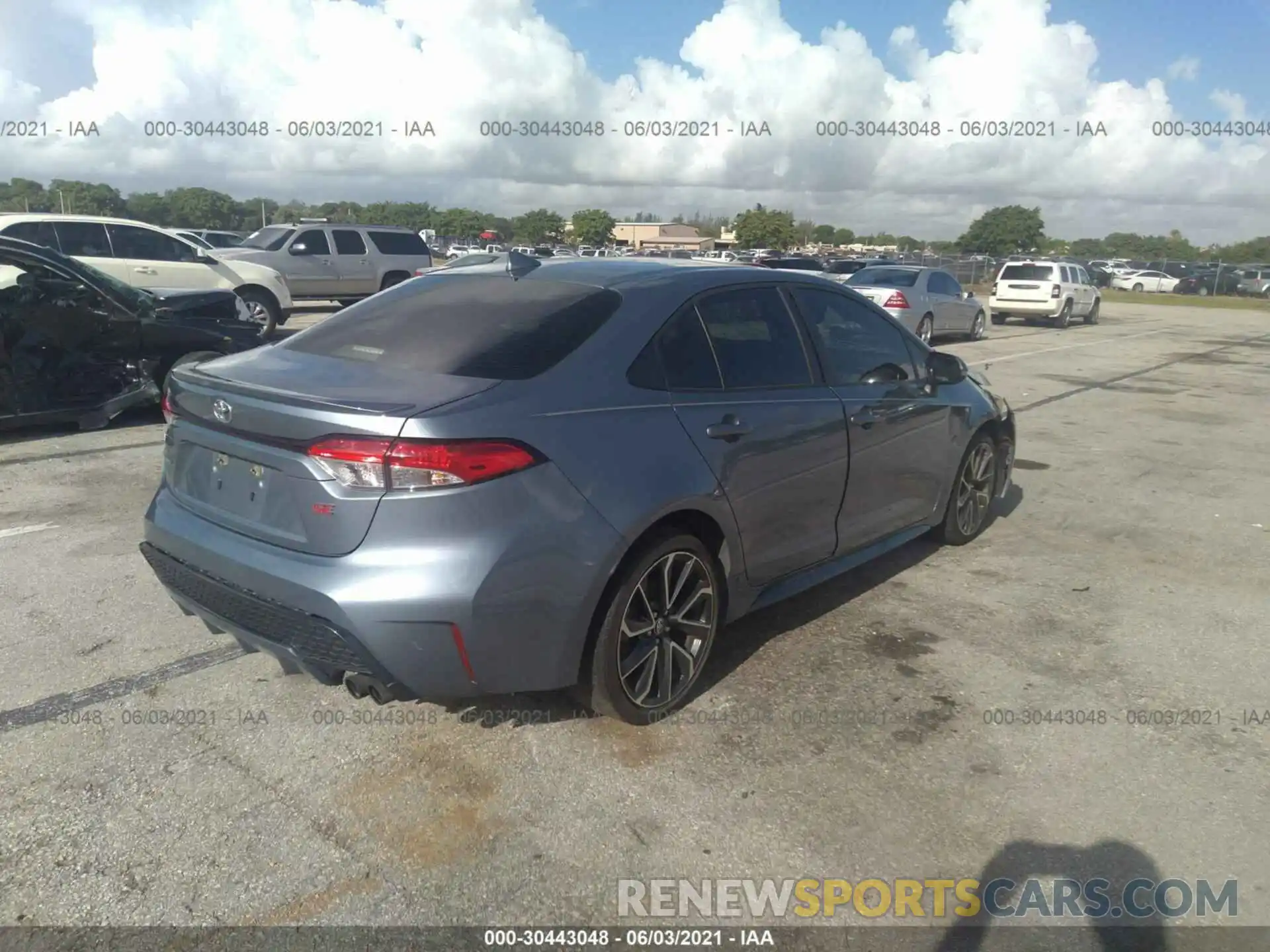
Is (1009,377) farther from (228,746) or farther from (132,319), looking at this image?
(228,746)

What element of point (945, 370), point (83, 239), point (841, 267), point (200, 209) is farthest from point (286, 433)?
point (200, 209)

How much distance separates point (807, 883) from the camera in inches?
111

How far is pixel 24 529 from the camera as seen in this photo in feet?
18.4

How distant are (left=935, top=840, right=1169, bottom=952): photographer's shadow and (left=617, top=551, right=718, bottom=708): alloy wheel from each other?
124 centimetres

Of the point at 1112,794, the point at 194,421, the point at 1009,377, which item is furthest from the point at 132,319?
the point at 1009,377

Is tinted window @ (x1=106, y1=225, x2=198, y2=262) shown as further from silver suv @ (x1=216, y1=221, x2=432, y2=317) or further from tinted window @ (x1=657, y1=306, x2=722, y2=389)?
tinted window @ (x1=657, y1=306, x2=722, y2=389)

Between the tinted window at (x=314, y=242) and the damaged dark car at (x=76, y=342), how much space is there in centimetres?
1139

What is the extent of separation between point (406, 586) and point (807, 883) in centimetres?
144

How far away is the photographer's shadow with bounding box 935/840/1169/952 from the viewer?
2.64m

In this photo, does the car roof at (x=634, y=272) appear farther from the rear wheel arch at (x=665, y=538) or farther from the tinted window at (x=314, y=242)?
the tinted window at (x=314, y=242)

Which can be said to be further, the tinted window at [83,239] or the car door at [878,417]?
the tinted window at [83,239]

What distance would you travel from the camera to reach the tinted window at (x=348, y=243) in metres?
19.9

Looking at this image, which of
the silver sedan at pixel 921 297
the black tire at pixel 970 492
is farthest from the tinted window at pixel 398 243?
the black tire at pixel 970 492

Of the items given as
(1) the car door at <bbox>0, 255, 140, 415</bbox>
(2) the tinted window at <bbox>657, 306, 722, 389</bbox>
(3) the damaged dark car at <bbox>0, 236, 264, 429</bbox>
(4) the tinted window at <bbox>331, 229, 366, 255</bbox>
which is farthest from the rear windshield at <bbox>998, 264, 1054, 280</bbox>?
(2) the tinted window at <bbox>657, 306, 722, 389</bbox>
